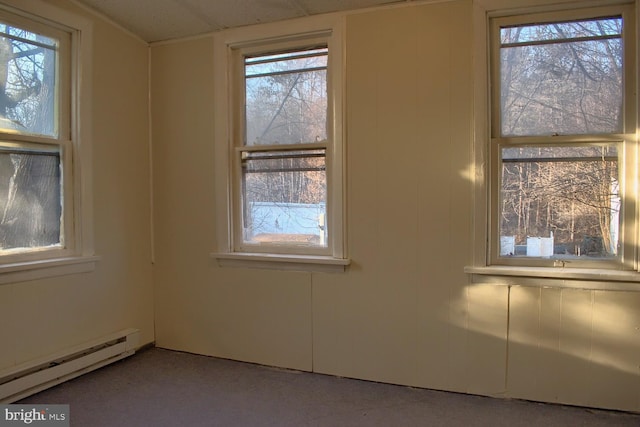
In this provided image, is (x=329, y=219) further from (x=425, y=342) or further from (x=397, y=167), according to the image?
(x=425, y=342)

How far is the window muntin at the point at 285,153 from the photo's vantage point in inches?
111

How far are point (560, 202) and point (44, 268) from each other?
3013 mm

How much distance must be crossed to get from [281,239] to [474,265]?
1.26 m

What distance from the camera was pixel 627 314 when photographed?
2266 millimetres

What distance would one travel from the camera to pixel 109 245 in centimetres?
295

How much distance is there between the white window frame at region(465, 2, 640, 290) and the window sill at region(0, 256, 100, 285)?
93.9 inches

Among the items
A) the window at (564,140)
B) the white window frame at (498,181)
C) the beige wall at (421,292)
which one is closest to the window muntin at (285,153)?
the beige wall at (421,292)

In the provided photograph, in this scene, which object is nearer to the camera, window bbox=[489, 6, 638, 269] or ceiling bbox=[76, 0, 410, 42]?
window bbox=[489, 6, 638, 269]

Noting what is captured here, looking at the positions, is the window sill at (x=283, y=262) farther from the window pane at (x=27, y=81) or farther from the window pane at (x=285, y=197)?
the window pane at (x=27, y=81)

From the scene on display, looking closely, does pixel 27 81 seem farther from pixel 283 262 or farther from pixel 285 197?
pixel 283 262

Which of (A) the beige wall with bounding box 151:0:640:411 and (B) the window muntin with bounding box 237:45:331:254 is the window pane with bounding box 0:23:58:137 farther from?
(A) the beige wall with bounding box 151:0:640:411

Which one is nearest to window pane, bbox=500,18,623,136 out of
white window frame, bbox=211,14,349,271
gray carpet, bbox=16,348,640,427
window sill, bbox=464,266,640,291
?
window sill, bbox=464,266,640,291

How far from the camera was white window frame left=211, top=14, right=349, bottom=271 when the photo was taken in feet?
8.84

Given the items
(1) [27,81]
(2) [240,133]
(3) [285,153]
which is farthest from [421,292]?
(1) [27,81]
